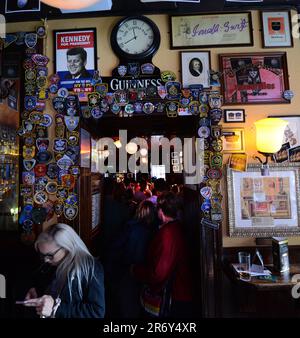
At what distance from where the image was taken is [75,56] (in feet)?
9.29

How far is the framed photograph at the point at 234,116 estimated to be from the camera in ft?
8.98

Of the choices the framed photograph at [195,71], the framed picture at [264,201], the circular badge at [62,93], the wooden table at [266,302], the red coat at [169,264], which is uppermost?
the framed photograph at [195,71]

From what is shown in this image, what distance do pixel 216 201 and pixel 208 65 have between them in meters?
1.40

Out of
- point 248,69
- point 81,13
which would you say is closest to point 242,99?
point 248,69

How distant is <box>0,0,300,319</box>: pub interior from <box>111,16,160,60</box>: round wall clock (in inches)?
0.5

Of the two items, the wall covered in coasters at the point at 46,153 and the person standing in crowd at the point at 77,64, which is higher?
the person standing in crowd at the point at 77,64

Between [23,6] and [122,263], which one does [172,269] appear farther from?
[23,6]

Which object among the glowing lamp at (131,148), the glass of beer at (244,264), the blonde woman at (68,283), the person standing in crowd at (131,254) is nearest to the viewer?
the blonde woman at (68,283)

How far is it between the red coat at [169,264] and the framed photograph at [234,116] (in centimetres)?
121

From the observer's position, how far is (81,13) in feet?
9.36

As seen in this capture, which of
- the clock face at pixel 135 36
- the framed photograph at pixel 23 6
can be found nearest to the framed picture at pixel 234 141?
the clock face at pixel 135 36

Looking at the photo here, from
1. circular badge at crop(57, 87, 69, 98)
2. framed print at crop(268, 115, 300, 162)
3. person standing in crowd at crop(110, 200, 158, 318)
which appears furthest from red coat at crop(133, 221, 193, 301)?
circular badge at crop(57, 87, 69, 98)

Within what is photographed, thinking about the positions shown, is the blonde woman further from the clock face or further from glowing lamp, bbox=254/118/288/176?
the clock face

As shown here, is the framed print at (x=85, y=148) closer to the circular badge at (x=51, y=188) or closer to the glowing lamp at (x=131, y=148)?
the circular badge at (x=51, y=188)
